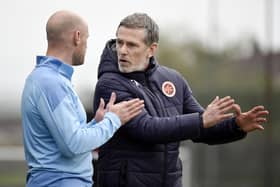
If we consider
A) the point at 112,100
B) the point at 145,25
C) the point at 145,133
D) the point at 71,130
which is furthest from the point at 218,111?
the point at 71,130

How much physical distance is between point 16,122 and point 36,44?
1193 millimetres

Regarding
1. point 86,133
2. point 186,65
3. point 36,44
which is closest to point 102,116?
point 86,133

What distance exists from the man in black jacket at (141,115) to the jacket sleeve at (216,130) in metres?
0.04

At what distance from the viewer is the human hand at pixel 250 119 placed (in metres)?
5.48

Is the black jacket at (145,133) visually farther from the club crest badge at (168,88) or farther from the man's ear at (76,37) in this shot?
the man's ear at (76,37)

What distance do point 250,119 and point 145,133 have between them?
0.63 meters

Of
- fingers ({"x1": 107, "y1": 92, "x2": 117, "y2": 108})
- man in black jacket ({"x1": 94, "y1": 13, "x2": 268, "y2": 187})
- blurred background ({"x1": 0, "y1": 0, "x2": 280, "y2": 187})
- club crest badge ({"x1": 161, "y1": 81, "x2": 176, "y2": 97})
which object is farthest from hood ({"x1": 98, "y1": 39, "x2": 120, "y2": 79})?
blurred background ({"x1": 0, "y1": 0, "x2": 280, "y2": 187})

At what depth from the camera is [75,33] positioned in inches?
198

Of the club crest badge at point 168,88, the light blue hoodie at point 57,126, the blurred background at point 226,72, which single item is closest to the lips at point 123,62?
the club crest badge at point 168,88

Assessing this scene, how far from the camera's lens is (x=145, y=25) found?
5.46m

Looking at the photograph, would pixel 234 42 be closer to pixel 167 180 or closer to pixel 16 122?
pixel 16 122

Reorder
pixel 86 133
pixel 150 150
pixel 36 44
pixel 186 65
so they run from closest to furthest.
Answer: pixel 86 133 < pixel 150 150 < pixel 36 44 < pixel 186 65

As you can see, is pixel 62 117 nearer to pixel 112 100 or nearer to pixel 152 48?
pixel 112 100

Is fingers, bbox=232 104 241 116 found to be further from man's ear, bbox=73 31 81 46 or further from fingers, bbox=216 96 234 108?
man's ear, bbox=73 31 81 46
